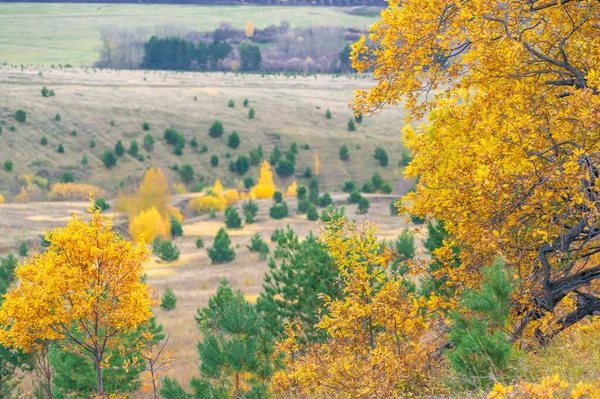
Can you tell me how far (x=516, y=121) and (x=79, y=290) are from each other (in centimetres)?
1027

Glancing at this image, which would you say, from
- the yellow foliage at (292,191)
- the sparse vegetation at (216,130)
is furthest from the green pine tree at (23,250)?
the sparse vegetation at (216,130)

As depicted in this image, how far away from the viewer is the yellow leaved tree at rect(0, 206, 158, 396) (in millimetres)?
14758

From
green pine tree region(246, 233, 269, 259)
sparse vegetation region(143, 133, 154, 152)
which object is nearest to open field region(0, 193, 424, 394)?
green pine tree region(246, 233, 269, 259)

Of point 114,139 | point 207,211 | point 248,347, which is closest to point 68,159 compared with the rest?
point 114,139

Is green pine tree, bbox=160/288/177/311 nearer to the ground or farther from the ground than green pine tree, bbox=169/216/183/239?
farther from the ground

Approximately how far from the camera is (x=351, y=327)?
9.21 metres

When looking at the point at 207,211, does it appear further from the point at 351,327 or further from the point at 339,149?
the point at 351,327

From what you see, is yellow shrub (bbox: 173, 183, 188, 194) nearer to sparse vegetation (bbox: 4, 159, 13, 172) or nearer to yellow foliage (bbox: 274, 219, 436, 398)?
sparse vegetation (bbox: 4, 159, 13, 172)

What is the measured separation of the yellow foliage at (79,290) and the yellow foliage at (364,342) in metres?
6.57

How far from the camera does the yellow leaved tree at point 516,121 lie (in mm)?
7379

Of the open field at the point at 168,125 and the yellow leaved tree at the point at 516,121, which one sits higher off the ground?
the yellow leaved tree at the point at 516,121

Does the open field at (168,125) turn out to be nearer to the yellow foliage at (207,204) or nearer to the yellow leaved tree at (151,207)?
the yellow leaved tree at (151,207)

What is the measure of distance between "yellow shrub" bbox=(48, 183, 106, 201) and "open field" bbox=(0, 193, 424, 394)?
3.93 meters

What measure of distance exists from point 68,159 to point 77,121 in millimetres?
10652
